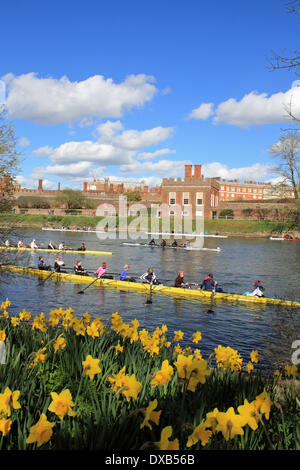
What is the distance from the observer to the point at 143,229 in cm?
7944

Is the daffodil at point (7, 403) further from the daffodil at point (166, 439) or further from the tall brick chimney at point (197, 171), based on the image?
the tall brick chimney at point (197, 171)

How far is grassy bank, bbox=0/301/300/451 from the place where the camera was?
10.3 feet

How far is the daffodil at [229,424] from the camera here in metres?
2.95

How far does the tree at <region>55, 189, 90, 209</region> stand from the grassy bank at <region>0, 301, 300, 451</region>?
3818 inches

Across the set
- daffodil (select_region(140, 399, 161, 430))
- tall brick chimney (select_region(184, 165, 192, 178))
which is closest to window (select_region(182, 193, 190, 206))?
tall brick chimney (select_region(184, 165, 192, 178))

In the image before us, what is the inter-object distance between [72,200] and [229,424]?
100 meters

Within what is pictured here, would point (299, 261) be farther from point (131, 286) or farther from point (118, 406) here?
point (118, 406)

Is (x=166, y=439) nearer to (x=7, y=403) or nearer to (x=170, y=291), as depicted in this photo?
(x=7, y=403)

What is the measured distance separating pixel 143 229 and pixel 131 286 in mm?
58002

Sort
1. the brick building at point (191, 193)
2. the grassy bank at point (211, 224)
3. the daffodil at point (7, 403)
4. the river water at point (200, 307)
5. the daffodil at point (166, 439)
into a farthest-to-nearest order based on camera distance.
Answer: the brick building at point (191, 193) → the grassy bank at point (211, 224) → the river water at point (200, 307) → the daffodil at point (7, 403) → the daffodil at point (166, 439)

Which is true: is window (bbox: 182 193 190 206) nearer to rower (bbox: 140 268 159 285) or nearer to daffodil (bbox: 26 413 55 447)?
rower (bbox: 140 268 159 285)

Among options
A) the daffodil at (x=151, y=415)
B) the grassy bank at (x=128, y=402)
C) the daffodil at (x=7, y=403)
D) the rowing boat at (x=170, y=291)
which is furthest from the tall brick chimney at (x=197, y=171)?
the daffodil at (x=7, y=403)

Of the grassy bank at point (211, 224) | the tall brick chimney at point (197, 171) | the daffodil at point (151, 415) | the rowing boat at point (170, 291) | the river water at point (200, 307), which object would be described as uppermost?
the tall brick chimney at point (197, 171)

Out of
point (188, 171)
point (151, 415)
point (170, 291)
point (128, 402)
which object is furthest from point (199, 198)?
point (151, 415)
